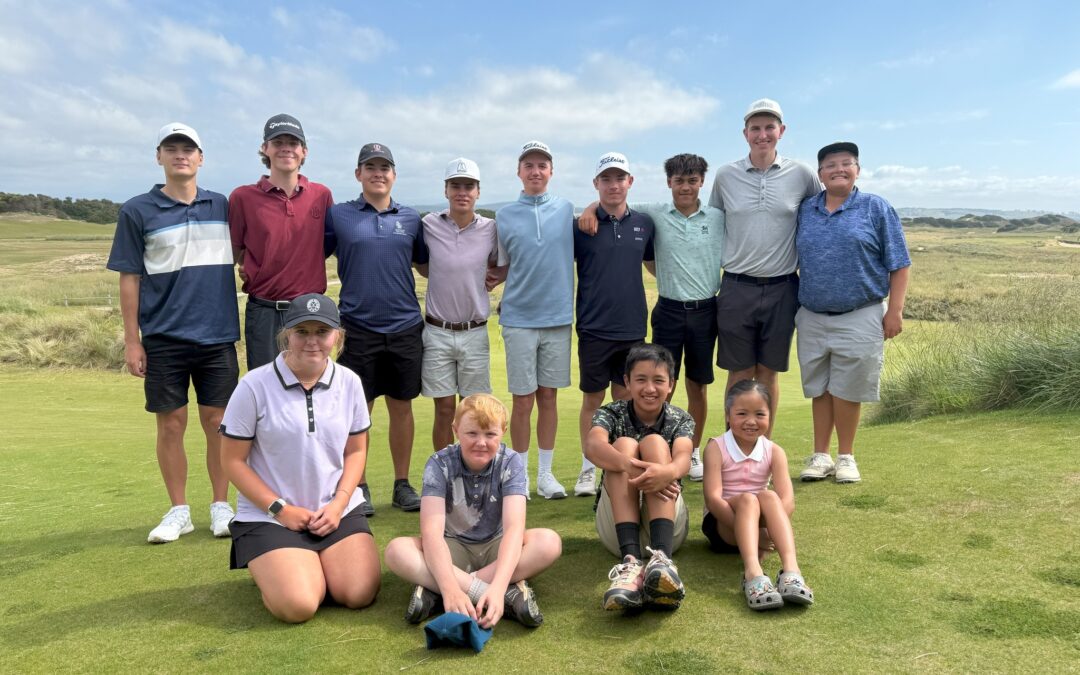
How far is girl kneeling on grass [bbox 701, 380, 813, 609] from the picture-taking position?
12.6 ft

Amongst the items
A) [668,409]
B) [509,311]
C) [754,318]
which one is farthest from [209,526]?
[754,318]

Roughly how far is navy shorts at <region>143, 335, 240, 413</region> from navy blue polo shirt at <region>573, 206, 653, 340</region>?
8.58 feet

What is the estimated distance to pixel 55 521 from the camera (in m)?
5.74

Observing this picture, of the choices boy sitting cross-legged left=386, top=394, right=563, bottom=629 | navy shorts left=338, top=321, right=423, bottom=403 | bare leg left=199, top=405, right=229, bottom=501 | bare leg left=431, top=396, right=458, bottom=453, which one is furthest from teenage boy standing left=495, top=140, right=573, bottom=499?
Result: bare leg left=199, top=405, right=229, bottom=501

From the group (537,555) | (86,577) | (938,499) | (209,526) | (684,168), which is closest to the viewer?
(537,555)

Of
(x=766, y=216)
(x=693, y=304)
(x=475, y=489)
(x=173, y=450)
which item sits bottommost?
(x=173, y=450)

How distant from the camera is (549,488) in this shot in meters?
5.92

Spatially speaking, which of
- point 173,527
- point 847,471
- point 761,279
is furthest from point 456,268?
point 847,471

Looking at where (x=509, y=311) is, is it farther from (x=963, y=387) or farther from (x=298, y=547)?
(x=963, y=387)

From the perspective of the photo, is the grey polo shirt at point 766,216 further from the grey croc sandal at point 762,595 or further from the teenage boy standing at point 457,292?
the grey croc sandal at point 762,595

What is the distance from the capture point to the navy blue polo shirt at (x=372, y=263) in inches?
220

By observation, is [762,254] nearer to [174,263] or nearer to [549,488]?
[549,488]

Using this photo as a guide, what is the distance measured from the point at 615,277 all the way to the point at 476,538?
248 centimetres

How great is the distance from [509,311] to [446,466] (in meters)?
2.19
